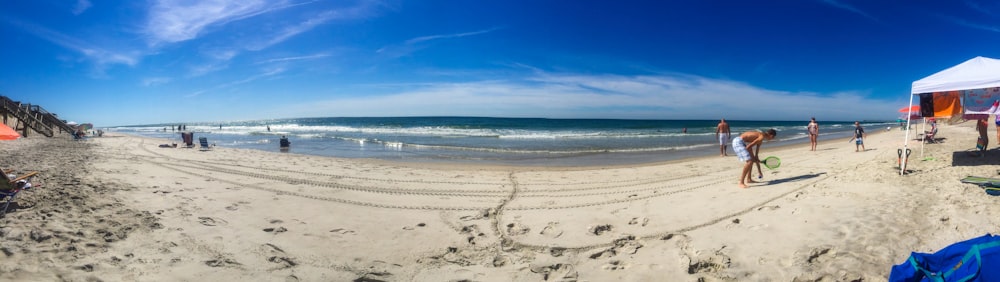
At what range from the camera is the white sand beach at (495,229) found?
3.77 meters

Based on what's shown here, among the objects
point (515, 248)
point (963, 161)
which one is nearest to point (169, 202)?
point (515, 248)

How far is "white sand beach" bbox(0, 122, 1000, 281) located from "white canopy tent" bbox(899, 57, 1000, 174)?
1400 mm

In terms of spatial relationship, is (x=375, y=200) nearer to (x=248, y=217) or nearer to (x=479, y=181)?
(x=248, y=217)

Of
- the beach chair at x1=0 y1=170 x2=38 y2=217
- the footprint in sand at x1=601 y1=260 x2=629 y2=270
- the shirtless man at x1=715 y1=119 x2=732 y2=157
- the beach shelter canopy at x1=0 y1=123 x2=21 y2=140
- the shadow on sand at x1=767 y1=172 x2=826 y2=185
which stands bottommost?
the footprint in sand at x1=601 y1=260 x2=629 y2=270

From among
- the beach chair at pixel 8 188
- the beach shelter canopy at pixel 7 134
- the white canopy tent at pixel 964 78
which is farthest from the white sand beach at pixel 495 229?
the white canopy tent at pixel 964 78

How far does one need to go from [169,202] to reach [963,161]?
1357 centimetres

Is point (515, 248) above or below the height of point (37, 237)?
below

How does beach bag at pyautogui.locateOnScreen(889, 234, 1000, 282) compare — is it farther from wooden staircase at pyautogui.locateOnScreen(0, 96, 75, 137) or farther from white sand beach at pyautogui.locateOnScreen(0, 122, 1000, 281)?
wooden staircase at pyautogui.locateOnScreen(0, 96, 75, 137)

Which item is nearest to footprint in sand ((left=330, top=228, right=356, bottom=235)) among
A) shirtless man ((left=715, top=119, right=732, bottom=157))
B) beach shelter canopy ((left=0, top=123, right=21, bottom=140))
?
beach shelter canopy ((left=0, top=123, right=21, bottom=140))

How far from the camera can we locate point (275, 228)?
17.2ft

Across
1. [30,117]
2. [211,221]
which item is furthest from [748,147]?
[30,117]

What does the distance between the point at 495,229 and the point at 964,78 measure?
7473 mm

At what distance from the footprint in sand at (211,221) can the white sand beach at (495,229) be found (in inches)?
→ 1.5

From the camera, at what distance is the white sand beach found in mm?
3768
